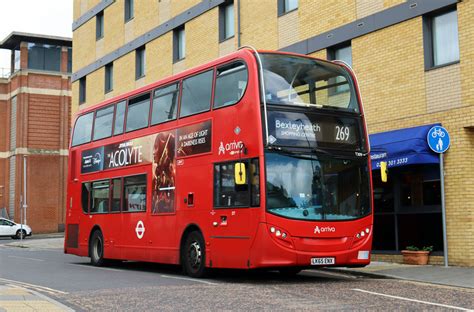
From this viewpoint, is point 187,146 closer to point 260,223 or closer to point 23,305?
point 260,223

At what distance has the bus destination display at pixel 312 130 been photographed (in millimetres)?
11992

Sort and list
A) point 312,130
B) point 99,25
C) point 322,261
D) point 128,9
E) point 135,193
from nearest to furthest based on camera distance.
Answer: point 322,261 → point 312,130 → point 135,193 → point 128,9 → point 99,25

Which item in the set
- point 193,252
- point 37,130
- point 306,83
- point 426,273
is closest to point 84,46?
point 193,252

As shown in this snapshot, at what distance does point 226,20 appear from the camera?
24281mm

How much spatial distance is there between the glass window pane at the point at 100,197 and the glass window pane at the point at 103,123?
1.32 meters

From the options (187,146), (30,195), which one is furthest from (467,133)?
(30,195)

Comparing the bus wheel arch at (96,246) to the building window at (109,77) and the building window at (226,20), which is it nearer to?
the building window at (226,20)

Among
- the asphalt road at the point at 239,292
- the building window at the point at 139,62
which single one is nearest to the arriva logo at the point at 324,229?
the asphalt road at the point at 239,292

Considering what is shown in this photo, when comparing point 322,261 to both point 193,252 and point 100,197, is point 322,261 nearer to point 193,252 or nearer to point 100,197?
point 193,252

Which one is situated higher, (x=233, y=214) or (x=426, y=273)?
(x=233, y=214)

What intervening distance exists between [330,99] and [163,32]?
52.5ft

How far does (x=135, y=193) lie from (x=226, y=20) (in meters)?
10.4

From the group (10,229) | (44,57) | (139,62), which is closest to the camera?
(139,62)

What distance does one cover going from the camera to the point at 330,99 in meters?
12.9
